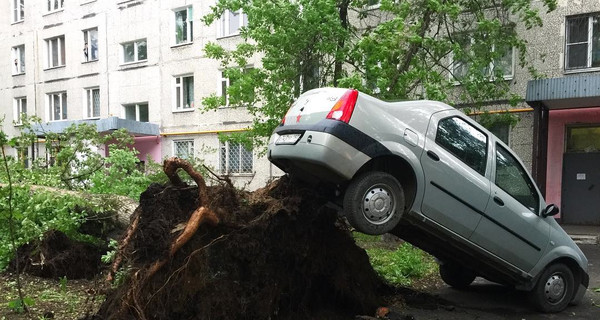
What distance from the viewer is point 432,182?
4.72 m

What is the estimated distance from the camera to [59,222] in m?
6.06

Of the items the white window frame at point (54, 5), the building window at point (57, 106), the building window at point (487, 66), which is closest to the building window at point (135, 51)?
the building window at point (57, 106)

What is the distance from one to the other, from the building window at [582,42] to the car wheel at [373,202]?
486 inches

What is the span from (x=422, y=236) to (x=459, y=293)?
7.01 ft

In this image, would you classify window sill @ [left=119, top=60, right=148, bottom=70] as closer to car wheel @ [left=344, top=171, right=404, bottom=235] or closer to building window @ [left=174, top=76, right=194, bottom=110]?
building window @ [left=174, top=76, right=194, bottom=110]

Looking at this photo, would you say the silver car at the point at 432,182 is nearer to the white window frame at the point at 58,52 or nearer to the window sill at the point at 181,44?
the window sill at the point at 181,44

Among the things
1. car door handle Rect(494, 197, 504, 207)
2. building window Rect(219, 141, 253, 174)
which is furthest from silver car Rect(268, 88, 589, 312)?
building window Rect(219, 141, 253, 174)

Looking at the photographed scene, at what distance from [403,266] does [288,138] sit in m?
3.99

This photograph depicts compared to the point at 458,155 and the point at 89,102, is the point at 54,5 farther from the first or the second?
the point at 458,155

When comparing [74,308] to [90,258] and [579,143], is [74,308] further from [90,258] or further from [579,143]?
[579,143]

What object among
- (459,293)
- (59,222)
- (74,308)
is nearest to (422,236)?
(459,293)

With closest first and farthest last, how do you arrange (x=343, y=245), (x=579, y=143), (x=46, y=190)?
(x=343, y=245), (x=46, y=190), (x=579, y=143)

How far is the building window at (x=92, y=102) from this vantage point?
2617 cm

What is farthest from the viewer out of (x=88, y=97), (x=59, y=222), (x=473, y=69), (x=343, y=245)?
(x=88, y=97)
